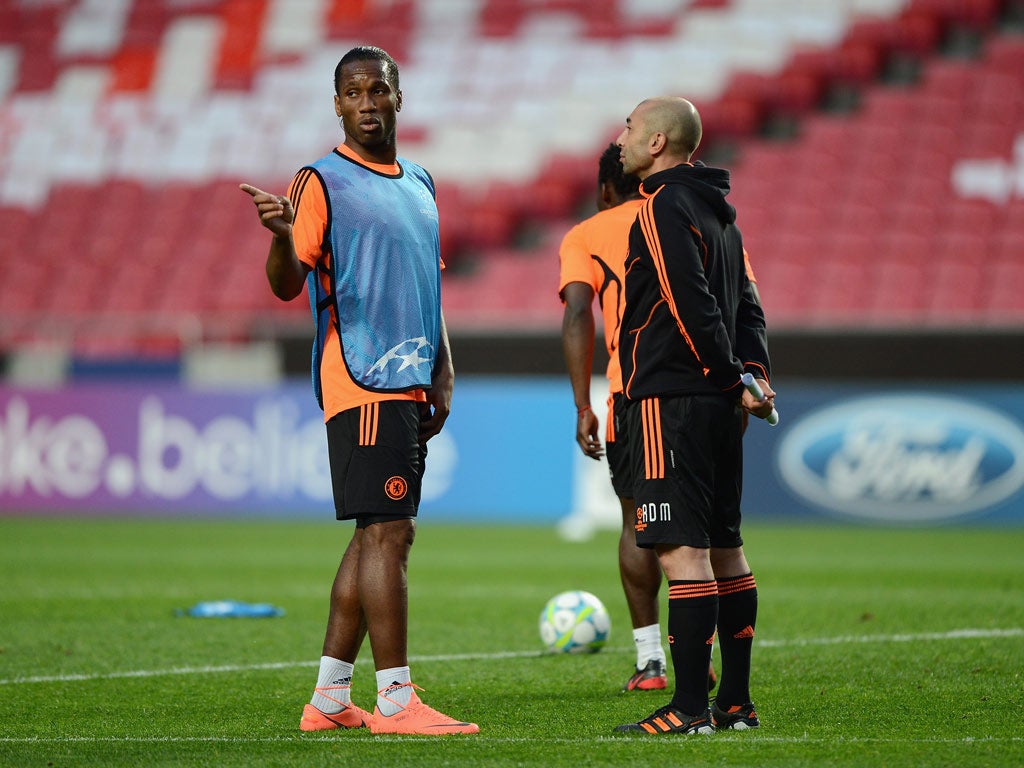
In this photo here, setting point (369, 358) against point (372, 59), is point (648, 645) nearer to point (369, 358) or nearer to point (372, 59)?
point (369, 358)

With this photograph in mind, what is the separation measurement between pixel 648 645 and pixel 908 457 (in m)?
8.32

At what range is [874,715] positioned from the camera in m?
4.78

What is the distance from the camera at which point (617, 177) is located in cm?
607

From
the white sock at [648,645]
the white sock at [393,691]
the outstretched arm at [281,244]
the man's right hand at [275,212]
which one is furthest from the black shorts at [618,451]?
the man's right hand at [275,212]

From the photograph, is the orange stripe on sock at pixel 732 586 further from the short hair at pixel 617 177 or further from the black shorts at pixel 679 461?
the short hair at pixel 617 177

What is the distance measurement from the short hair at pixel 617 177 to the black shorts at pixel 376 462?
1.81 meters

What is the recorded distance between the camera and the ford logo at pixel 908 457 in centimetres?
1335

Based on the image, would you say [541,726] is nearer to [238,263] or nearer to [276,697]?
[276,697]

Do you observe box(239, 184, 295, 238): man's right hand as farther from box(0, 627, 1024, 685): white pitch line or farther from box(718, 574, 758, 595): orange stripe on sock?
box(0, 627, 1024, 685): white pitch line

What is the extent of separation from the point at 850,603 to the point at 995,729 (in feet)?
13.2

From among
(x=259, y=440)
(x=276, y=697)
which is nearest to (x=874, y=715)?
(x=276, y=697)

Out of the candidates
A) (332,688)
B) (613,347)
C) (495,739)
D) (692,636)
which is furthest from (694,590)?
(613,347)

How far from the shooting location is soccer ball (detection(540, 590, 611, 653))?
6.59 m

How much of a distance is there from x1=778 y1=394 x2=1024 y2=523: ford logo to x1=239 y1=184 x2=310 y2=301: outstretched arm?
984cm
